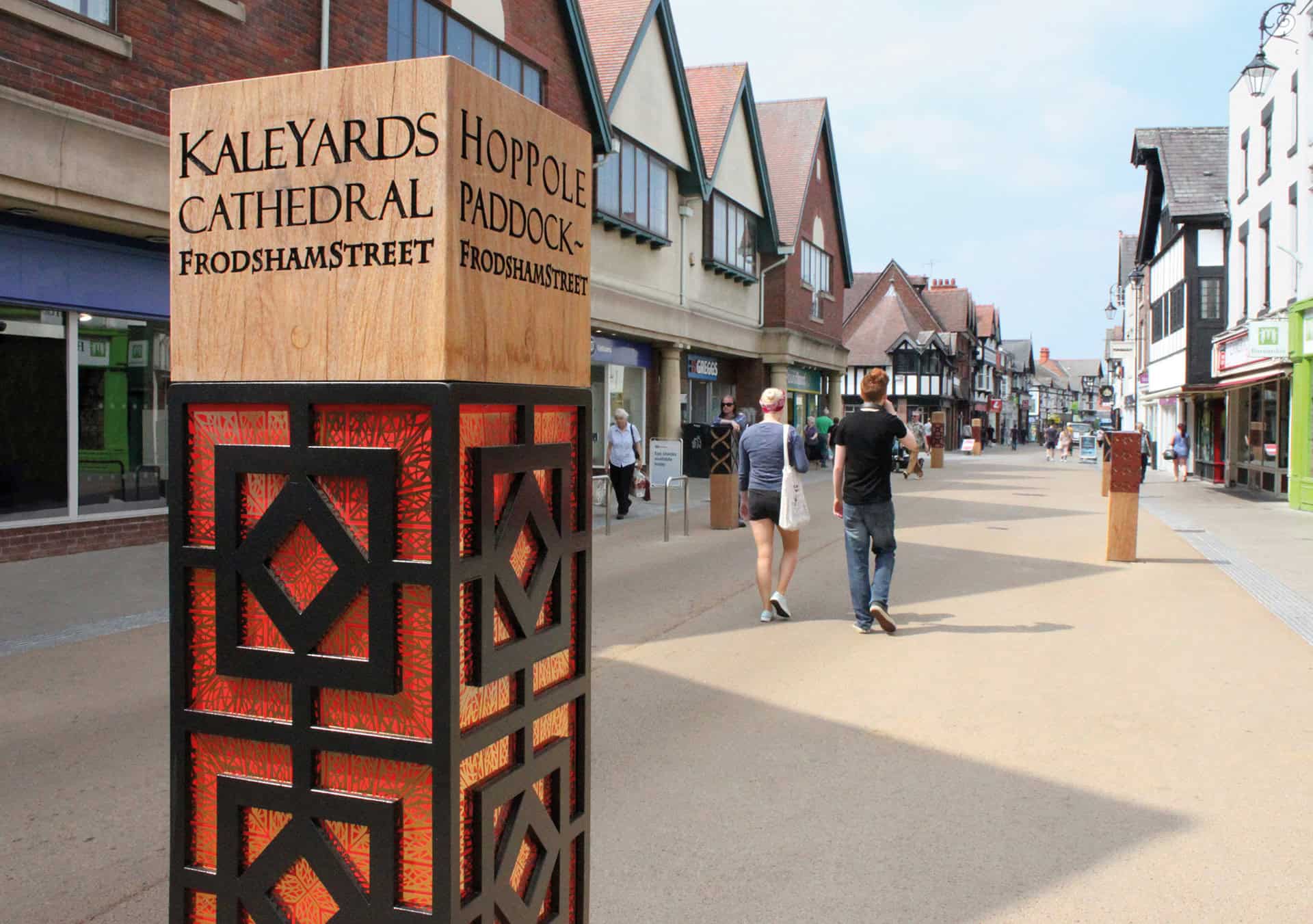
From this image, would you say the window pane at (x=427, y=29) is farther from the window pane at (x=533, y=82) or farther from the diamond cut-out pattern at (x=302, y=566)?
the diamond cut-out pattern at (x=302, y=566)

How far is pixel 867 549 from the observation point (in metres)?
8.32

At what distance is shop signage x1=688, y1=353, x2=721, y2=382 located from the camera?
2834 centimetres

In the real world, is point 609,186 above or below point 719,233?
below

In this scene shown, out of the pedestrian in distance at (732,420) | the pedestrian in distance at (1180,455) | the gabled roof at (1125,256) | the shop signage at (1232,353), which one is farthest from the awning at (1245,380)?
the gabled roof at (1125,256)

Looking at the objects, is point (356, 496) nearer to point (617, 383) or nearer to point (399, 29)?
point (399, 29)

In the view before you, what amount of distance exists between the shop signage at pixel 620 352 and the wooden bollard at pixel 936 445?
56.0ft

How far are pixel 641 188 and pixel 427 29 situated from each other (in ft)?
27.3

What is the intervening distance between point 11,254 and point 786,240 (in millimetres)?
23905

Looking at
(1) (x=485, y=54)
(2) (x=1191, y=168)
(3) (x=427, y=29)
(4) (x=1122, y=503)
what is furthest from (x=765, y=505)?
(2) (x=1191, y=168)

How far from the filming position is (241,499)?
200 centimetres

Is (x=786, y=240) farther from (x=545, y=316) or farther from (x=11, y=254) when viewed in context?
(x=545, y=316)

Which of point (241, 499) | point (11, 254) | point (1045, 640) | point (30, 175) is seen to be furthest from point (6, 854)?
point (11, 254)

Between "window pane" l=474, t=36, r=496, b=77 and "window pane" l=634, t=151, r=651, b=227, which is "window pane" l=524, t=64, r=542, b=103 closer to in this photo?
"window pane" l=474, t=36, r=496, b=77

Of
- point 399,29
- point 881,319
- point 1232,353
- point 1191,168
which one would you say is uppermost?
point 1191,168
